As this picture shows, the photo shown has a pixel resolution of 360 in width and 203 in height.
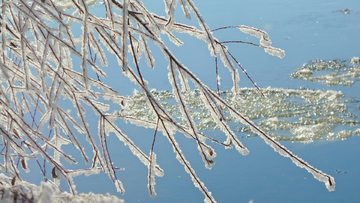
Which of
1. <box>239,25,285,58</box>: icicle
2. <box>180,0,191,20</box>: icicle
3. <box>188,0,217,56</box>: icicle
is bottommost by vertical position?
<box>188,0,217,56</box>: icicle

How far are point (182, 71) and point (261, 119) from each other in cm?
433

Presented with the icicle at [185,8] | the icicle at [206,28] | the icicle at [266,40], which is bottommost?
the icicle at [206,28]

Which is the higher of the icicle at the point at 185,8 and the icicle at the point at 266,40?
the icicle at the point at 266,40

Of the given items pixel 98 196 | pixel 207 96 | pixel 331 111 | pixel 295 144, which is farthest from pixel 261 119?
pixel 98 196

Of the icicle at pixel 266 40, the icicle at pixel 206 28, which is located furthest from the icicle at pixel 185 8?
the icicle at pixel 266 40

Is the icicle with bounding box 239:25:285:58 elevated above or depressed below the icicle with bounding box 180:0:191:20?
above

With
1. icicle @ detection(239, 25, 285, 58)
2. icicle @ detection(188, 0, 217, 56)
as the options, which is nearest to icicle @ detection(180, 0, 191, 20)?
icicle @ detection(188, 0, 217, 56)

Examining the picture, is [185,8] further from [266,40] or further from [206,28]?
[266,40]

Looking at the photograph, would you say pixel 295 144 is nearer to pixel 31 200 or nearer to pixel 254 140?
pixel 254 140

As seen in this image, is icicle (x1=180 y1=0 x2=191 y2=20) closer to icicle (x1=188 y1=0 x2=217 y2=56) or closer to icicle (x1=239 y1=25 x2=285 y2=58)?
icicle (x1=188 y1=0 x2=217 y2=56)

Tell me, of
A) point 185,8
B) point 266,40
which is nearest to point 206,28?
point 185,8

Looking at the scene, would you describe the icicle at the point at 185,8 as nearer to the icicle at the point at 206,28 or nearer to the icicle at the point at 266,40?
the icicle at the point at 206,28

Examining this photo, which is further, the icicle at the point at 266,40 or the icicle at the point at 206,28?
the icicle at the point at 266,40

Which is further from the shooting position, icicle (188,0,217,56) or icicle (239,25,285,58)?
icicle (239,25,285,58)
